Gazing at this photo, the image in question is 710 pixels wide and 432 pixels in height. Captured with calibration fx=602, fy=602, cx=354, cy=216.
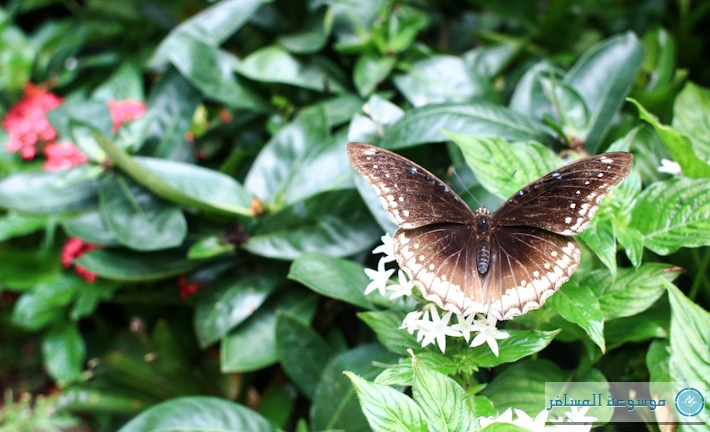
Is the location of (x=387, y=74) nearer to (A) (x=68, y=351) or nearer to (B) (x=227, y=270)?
(B) (x=227, y=270)

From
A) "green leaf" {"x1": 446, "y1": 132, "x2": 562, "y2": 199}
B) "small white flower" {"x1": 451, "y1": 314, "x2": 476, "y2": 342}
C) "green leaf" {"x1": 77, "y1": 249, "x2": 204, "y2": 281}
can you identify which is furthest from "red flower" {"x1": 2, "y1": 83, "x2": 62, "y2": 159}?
"small white flower" {"x1": 451, "y1": 314, "x2": 476, "y2": 342}

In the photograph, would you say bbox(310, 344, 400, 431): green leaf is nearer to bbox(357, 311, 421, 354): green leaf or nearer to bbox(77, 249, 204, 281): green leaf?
bbox(357, 311, 421, 354): green leaf

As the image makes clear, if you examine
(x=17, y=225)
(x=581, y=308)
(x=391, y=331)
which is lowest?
(x=17, y=225)

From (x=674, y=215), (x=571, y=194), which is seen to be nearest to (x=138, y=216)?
(x=571, y=194)

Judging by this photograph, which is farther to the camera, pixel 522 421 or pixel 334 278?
pixel 334 278

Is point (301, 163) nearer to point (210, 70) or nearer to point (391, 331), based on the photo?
point (210, 70)

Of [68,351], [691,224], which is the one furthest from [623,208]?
[68,351]

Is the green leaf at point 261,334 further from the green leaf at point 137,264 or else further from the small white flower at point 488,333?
the small white flower at point 488,333

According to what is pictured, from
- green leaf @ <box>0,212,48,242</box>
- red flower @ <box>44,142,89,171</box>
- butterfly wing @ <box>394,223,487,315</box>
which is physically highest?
butterfly wing @ <box>394,223,487,315</box>

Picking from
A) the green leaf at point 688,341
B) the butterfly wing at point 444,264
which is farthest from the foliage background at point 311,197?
the butterfly wing at point 444,264
